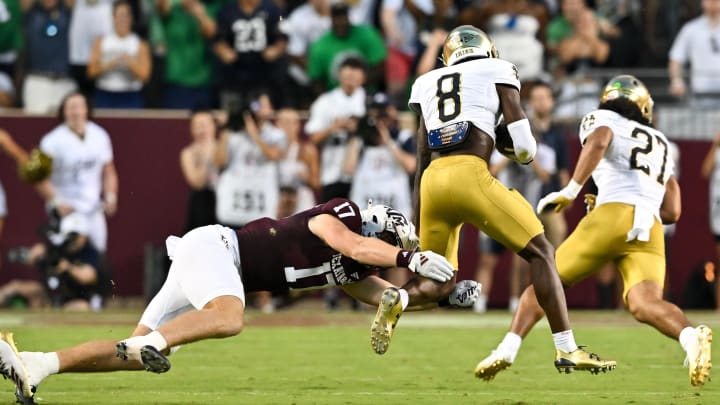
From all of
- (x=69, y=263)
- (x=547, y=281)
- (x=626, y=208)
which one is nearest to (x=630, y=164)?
(x=626, y=208)

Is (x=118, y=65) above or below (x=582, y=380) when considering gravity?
above

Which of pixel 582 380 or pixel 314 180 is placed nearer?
pixel 582 380

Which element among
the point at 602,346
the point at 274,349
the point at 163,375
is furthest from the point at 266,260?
the point at 602,346

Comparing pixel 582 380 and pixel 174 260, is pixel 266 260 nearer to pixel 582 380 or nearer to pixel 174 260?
pixel 174 260

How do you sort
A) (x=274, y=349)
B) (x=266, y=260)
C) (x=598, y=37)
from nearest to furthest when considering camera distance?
(x=266, y=260) < (x=274, y=349) < (x=598, y=37)

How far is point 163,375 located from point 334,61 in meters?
6.59

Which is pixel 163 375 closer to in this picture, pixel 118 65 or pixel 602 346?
pixel 602 346

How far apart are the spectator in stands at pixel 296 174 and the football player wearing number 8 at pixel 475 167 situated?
20.8 feet

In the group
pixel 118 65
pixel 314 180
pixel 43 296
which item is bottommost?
pixel 43 296

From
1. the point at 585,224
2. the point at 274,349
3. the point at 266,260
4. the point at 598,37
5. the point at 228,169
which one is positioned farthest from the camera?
the point at 598,37

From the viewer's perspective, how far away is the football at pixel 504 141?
8133 millimetres

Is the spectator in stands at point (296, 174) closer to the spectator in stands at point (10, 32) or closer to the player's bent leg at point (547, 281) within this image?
the spectator in stands at point (10, 32)

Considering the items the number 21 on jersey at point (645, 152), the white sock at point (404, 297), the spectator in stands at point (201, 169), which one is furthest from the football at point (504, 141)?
the spectator in stands at point (201, 169)

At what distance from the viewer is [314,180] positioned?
1492cm
